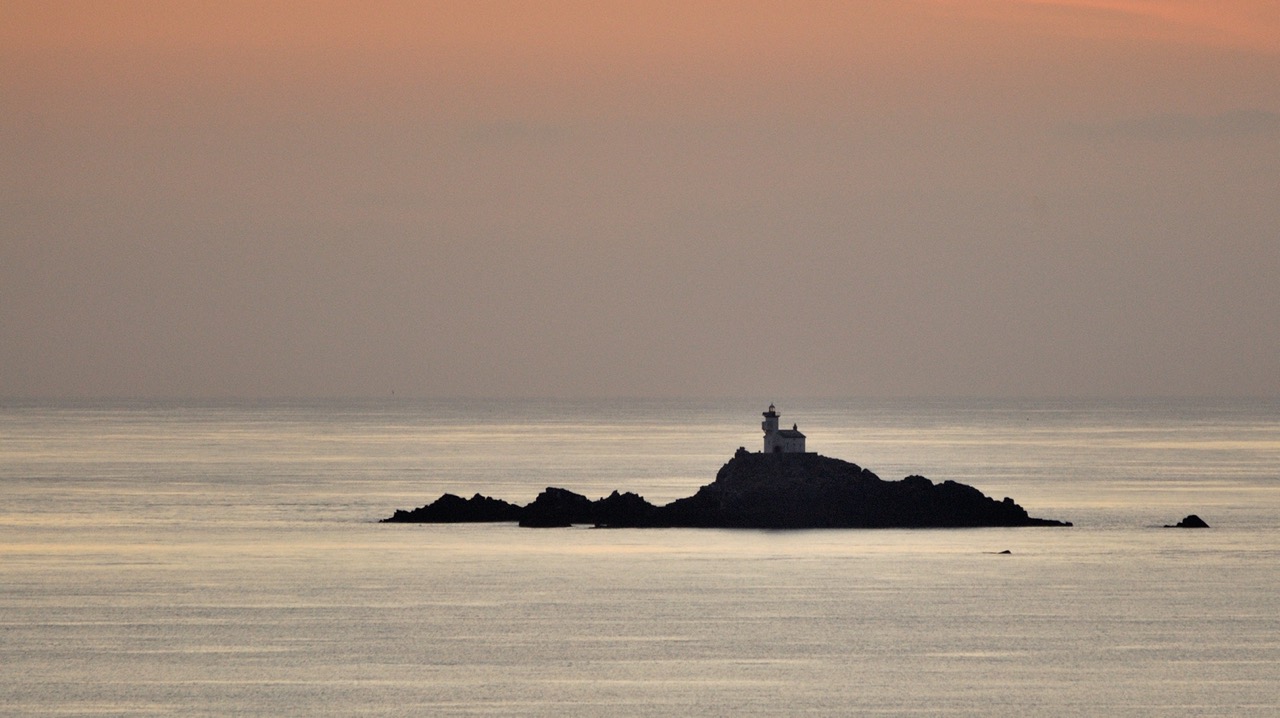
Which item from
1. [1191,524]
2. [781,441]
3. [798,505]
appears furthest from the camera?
[1191,524]

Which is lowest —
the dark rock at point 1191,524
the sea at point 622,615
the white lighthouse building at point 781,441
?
the sea at point 622,615

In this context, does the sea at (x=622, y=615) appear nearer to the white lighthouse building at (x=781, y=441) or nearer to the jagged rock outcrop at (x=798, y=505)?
the jagged rock outcrop at (x=798, y=505)

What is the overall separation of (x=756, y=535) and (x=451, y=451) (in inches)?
4170

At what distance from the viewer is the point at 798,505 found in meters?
92.1

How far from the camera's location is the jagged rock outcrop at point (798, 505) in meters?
92.6

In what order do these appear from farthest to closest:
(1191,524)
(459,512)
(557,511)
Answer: (459,512) → (1191,524) → (557,511)

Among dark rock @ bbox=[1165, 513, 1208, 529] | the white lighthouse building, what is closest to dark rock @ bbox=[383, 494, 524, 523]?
the white lighthouse building

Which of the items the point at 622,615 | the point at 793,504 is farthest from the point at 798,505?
the point at 622,615

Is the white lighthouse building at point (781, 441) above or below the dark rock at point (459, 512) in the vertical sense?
above

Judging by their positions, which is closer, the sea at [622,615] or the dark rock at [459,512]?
the sea at [622,615]

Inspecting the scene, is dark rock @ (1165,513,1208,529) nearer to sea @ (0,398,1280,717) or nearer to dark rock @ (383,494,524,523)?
sea @ (0,398,1280,717)

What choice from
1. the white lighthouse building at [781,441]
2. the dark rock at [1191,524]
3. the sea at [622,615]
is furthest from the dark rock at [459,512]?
the dark rock at [1191,524]

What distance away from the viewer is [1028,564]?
78.8 meters

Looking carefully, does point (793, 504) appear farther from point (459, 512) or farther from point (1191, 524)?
point (1191, 524)
